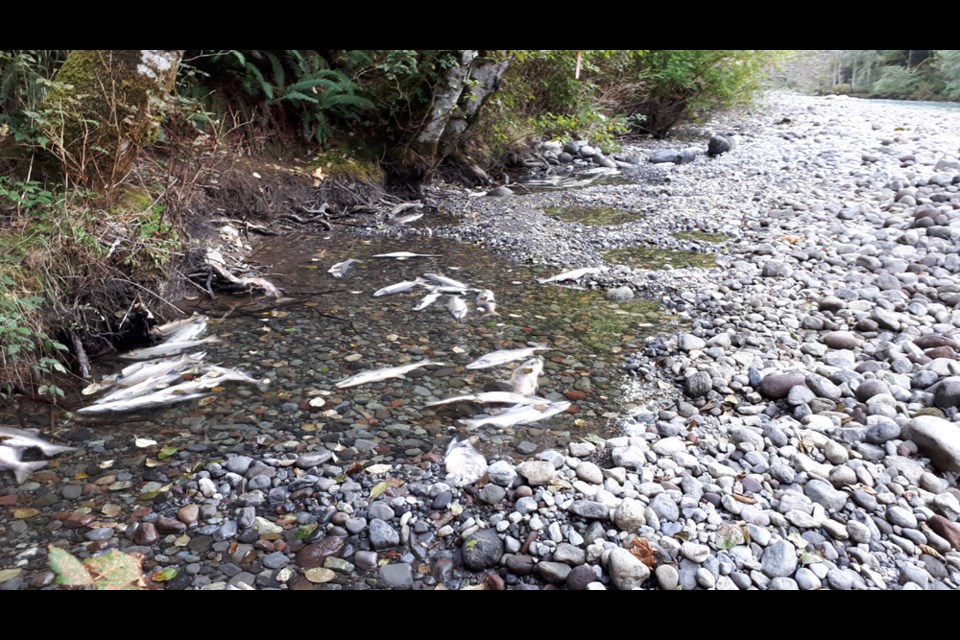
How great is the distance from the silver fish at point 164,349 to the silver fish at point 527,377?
239cm

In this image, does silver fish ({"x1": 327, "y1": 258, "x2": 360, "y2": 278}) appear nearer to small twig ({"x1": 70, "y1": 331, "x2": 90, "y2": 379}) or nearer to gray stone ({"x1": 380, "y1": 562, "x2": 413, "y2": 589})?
small twig ({"x1": 70, "y1": 331, "x2": 90, "y2": 379})

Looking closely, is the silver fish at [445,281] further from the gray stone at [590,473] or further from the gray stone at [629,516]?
the gray stone at [629,516]

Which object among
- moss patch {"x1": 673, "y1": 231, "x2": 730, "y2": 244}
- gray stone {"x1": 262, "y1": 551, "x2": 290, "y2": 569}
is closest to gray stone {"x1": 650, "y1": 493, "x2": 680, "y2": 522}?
gray stone {"x1": 262, "y1": 551, "x2": 290, "y2": 569}

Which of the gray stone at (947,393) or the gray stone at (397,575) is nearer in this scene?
the gray stone at (397,575)

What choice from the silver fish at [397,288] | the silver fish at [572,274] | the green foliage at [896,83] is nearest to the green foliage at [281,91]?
the silver fish at [397,288]

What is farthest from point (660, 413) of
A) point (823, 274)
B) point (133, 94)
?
point (133, 94)

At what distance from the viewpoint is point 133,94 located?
4754 mm

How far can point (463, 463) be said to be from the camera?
3387mm

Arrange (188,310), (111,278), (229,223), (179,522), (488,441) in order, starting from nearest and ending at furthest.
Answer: (179,522), (488,441), (111,278), (188,310), (229,223)

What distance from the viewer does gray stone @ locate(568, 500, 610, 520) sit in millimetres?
2880

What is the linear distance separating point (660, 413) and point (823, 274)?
3.23 metres

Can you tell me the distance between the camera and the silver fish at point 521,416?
387 centimetres

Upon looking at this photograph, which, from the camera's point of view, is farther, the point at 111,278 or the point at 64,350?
the point at 111,278
